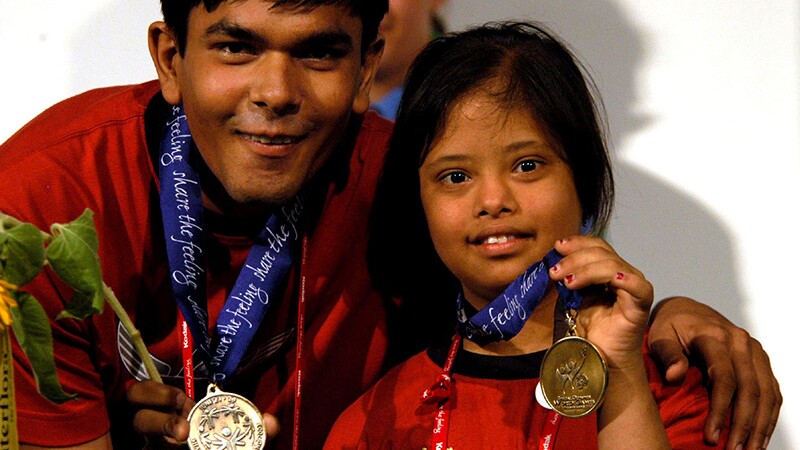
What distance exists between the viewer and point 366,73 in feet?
5.44

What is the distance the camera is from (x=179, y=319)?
161 centimetres

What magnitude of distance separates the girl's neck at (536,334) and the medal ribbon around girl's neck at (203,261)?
342 millimetres

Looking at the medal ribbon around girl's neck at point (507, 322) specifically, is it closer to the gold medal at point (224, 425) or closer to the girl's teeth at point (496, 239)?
the girl's teeth at point (496, 239)

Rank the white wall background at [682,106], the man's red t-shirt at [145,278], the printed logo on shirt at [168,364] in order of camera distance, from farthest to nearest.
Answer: the white wall background at [682,106] < the printed logo on shirt at [168,364] < the man's red t-shirt at [145,278]

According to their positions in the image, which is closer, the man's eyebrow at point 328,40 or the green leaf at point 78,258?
the green leaf at point 78,258

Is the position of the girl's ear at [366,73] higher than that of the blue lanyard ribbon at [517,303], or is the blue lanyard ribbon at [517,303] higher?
the girl's ear at [366,73]

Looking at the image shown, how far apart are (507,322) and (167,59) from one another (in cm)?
63

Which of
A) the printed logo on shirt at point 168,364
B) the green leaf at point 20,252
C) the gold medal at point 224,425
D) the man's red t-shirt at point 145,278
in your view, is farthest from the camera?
the printed logo on shirt at point 168,364

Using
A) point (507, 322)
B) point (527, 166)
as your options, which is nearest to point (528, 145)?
point (527, 166)

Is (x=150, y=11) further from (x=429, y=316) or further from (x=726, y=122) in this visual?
(x=726, y=122)

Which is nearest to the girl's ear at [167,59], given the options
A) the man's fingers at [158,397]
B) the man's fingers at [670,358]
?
the man's fingers at [158,397]

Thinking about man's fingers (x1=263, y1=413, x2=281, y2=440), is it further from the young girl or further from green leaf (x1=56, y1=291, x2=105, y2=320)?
green leaf (x1=56, y1=291, x2=105, y2=320)

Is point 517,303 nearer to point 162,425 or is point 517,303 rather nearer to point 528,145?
point 528,145

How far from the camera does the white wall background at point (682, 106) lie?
2.17 m
